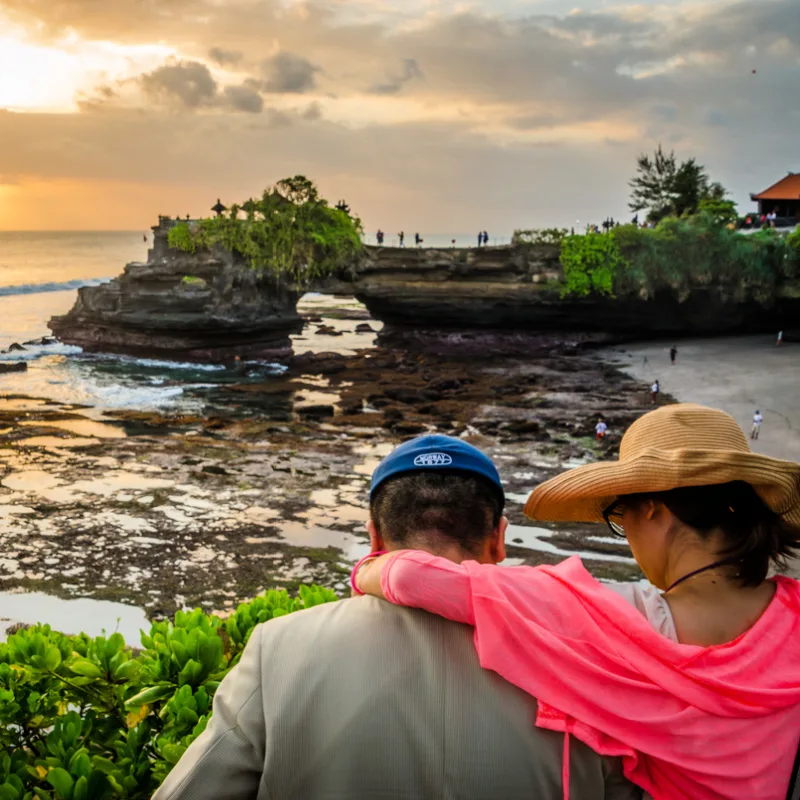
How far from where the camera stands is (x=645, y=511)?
6.23ft

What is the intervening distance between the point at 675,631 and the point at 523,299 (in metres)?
29.5

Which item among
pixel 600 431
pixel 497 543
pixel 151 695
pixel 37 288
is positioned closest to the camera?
pixel 497 543

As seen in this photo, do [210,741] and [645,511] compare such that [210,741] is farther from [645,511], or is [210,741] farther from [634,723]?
[645,511]

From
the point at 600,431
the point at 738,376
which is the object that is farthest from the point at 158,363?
the point at 738,376

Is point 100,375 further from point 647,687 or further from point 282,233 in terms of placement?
point 647,687

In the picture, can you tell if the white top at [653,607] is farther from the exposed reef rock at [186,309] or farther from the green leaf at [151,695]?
the exposed reef rock at [186,309]

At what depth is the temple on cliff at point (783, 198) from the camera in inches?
1439

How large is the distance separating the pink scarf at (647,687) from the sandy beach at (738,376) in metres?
15.3

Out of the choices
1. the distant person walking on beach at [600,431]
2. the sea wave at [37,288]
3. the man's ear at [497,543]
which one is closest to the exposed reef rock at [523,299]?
the distant person walking on beach at [600,431]

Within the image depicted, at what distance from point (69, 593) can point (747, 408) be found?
16513 mm

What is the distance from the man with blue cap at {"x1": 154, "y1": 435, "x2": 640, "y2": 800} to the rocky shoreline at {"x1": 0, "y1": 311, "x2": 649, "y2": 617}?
26.8 ft

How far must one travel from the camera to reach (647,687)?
1.57 metres

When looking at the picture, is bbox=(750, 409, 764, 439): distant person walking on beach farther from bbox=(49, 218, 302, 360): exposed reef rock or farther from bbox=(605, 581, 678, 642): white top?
bbox=(49, 218, 302, 360): exposed reef rock

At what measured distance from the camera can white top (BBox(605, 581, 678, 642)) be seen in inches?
66.2
